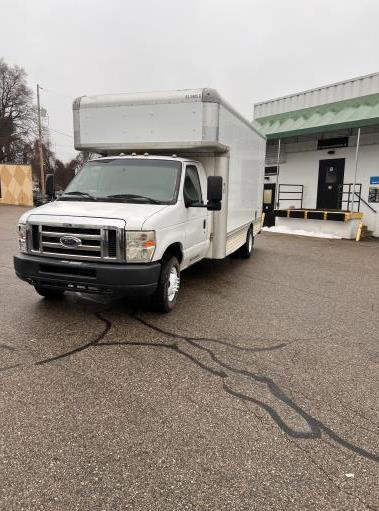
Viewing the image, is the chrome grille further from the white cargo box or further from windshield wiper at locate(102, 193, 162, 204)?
the white cargo box

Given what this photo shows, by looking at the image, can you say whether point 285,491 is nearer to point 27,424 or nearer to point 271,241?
point 27,424

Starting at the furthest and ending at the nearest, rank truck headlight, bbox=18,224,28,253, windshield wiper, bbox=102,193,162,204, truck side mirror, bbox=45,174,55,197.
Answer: truck side mirror, bbox=45,174,55,197, windshield wiper, bbox=102,193,162,204, truck headlight, bbox=18,224,28,253

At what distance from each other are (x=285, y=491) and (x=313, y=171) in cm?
1819

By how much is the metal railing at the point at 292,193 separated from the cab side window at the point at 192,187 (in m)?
13.7

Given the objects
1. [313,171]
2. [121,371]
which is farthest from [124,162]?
[313,171]

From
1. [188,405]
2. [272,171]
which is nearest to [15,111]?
[272,171]

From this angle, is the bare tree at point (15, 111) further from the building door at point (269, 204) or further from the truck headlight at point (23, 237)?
the truck headlight at point (23, 237)

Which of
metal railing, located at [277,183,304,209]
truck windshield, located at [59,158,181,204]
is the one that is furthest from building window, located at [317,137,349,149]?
truck windshield, located at [59,158,181,204]

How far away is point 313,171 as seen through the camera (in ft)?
62.1

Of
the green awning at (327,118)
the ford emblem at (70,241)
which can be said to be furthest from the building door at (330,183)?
→ the ford emblem at (70,241)

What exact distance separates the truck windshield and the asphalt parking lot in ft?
5.17

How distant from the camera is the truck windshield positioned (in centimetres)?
557

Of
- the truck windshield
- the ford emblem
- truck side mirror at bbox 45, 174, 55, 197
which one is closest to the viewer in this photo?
the ford emblem

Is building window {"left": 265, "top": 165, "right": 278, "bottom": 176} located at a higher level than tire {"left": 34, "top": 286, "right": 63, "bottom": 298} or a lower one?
higher
